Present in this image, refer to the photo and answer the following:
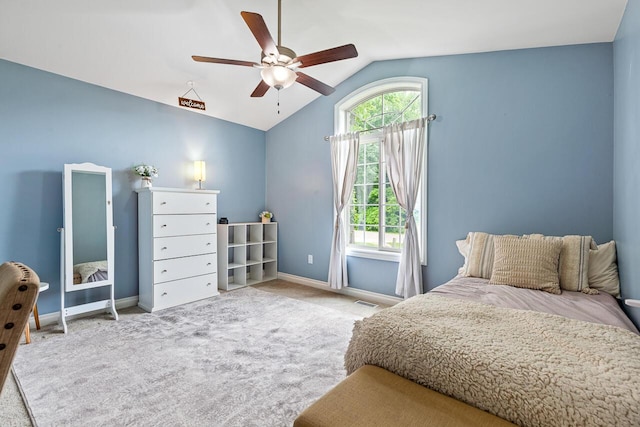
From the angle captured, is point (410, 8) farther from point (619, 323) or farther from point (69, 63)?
point (69, 63)

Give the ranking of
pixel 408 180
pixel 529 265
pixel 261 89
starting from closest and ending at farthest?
pixel 529 265 < pixel 261 89 < pixel 408 180

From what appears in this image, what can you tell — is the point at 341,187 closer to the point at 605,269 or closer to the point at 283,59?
the point at 283,59

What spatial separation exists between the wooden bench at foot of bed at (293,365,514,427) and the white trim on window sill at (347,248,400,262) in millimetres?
2419

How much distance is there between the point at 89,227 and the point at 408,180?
3419mm

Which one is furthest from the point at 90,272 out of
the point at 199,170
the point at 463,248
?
the point at 463,248

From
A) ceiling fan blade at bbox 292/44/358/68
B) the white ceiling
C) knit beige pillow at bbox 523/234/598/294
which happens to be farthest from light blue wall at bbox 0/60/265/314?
knit beige pillow at bbox 523/234/598/294

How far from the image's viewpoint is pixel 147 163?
3.63 m

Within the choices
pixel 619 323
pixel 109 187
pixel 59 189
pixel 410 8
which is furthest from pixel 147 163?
pixel 619 323

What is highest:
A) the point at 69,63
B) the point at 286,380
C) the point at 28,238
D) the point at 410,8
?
the point at 410,8

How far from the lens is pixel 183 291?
3533 millimetres

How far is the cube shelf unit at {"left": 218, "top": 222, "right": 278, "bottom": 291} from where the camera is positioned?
422 centimetres

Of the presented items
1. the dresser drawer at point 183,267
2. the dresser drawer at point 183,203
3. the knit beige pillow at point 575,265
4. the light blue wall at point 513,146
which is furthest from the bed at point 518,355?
the dresser drawer at point 183,203

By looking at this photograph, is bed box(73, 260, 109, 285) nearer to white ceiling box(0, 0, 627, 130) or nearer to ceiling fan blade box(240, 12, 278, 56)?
white ceiling box(0, 0, 627, 130)

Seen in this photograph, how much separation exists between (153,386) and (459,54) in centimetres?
399
